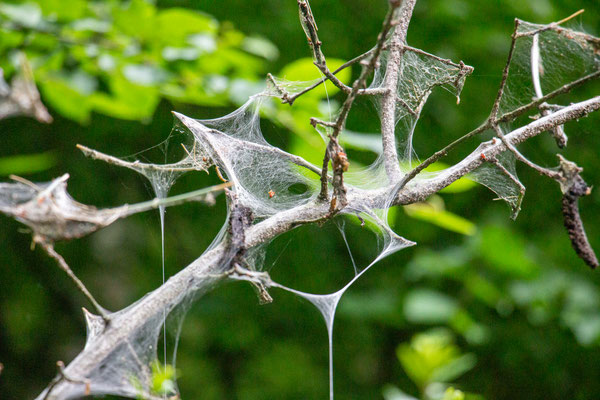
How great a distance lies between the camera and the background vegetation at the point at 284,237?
258 cm

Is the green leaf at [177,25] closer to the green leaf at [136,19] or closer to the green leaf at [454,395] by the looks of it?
the green leaf at [136,19]

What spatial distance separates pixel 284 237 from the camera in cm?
392

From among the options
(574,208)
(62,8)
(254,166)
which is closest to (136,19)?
(62,8)

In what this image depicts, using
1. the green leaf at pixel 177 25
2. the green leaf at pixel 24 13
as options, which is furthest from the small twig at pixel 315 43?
the green leaf at pixel 24 13

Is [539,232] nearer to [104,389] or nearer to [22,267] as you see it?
[104,389]

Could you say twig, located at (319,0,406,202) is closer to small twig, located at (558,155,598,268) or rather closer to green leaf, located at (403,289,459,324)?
small twig, located at (558,155,598,268)

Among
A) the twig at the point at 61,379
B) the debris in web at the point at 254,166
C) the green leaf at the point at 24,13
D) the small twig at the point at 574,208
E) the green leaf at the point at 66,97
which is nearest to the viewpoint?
the twig at the point at 61,379

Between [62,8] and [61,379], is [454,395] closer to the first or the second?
[61,379]

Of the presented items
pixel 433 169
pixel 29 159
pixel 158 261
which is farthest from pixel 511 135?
pixel 158 261

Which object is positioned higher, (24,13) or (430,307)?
(24,13)

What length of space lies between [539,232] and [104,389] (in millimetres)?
4117

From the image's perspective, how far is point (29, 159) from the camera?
255 centimetres

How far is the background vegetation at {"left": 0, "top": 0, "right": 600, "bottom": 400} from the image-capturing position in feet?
8.47

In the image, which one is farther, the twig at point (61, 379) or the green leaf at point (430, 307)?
the green leaf at point (430, 307)
